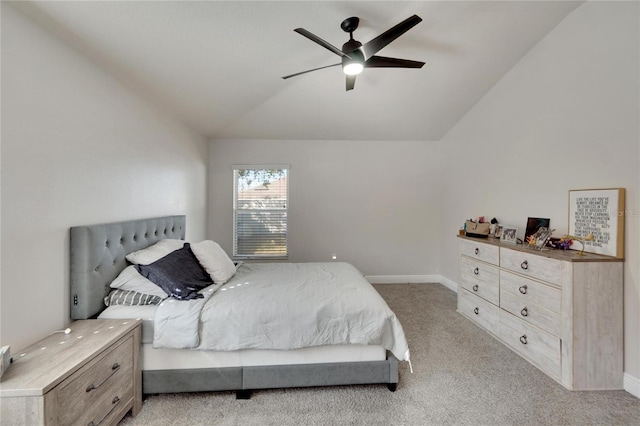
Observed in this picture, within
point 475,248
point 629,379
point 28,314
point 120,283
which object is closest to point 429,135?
point 475,248

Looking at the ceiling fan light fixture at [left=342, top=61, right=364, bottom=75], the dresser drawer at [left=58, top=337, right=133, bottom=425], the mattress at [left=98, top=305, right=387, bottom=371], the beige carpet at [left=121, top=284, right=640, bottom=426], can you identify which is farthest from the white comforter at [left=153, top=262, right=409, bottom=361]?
the ceiling fan light fixture at [left=342, top=61, right=364, bottom=75]

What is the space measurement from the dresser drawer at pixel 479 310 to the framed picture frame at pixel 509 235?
675 millimetres

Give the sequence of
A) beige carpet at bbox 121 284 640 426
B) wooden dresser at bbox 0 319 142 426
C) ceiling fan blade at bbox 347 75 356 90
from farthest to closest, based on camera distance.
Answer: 1. ceiling fan blade at bbox 347 75 356 90
2. beige carpet at bbox 121 284 640 426
3. wooden dresser at bbox 0 319 142 426

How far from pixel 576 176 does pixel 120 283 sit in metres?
3.77

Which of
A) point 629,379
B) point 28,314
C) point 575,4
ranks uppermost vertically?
point 575,4

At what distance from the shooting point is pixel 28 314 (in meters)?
1.44

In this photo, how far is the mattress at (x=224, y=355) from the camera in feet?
5.84

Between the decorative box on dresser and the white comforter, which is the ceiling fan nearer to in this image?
the white comforter

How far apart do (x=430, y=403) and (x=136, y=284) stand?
7.31 ft

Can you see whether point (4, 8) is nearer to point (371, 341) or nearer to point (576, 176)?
point (371, 341)

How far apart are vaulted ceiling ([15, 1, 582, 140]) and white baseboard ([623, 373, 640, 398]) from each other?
9.61 feet

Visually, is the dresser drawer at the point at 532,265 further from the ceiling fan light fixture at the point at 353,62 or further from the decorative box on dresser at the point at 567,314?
the ceiling fan light fixture at the point at 353,62

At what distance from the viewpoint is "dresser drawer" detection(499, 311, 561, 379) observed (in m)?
2.02

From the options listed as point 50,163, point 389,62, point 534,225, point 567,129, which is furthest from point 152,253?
point 567,129
